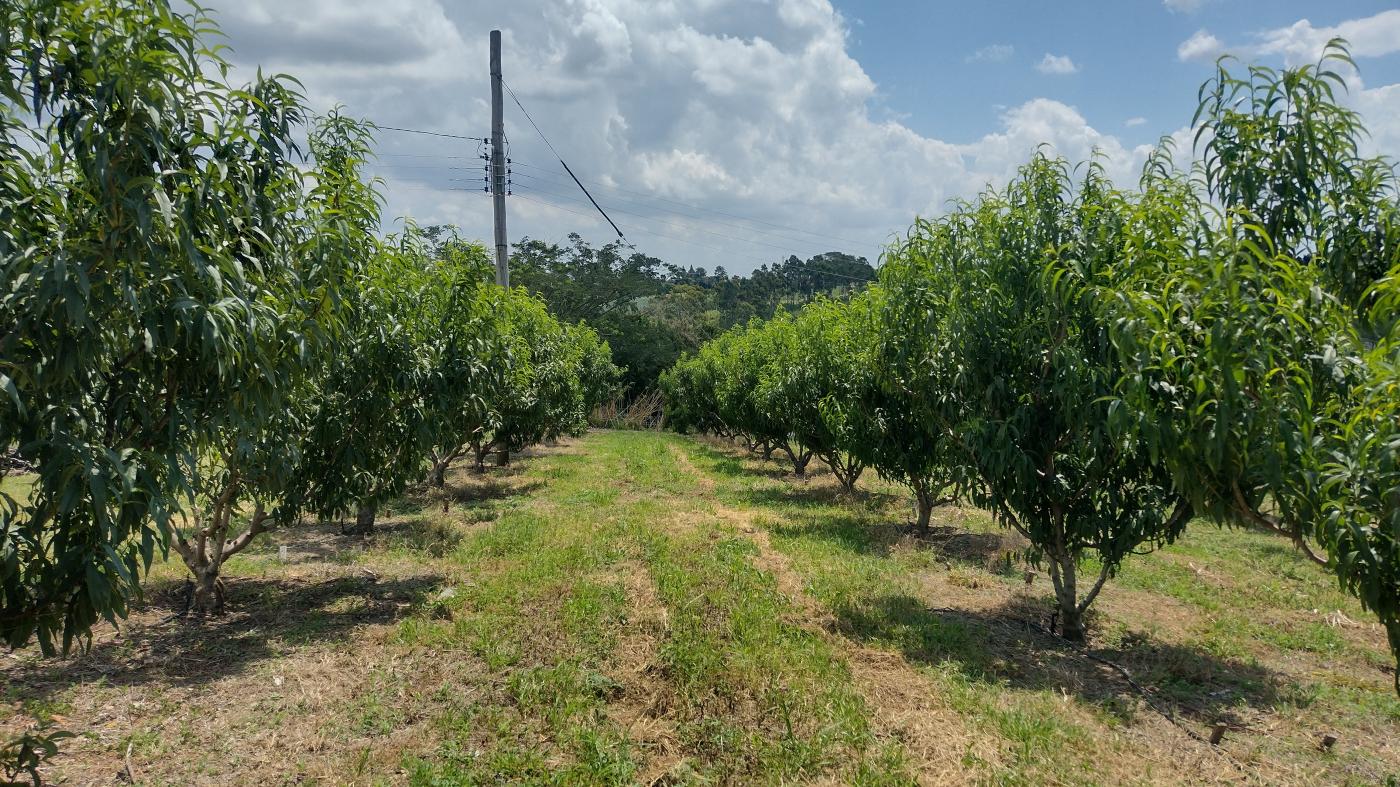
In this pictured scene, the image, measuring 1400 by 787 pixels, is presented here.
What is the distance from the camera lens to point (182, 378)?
10.5ft

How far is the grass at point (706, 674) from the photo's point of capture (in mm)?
4781

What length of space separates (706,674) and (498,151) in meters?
13.6

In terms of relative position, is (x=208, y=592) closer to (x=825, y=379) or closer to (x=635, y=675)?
(x=635, y=675)

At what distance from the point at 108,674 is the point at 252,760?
7.11 ft

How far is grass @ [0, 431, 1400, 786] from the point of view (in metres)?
4.78

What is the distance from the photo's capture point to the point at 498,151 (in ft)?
54.4

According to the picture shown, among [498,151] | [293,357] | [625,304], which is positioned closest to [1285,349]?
[293,357]

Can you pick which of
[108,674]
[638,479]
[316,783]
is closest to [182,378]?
[316,783]

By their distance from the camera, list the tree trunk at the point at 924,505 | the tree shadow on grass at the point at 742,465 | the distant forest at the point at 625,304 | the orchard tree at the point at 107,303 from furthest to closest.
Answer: the distant forest at the point at 625,304
the tree shadow on grass at the point at 742,465
the tree trunk at the point at 924,505
the orchard tree at the point at 107,303

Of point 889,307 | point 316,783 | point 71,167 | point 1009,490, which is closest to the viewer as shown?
point 71,167

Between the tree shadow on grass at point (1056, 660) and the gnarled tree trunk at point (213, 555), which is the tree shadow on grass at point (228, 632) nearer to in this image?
the gnarled tree trunk at point (213, 555)

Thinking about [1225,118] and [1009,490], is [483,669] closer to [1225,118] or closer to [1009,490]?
[1009,490]

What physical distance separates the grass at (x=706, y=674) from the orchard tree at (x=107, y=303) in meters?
2.45

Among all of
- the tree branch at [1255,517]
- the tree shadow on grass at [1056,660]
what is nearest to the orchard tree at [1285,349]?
the tree branch at [1255,517]
